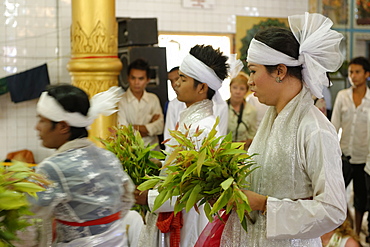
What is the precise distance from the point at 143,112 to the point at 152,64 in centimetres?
65

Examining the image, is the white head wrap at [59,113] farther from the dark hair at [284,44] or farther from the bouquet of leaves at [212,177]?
the dark hair at [284,44]

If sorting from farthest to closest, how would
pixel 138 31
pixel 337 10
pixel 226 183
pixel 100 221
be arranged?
1. pixel 337 10
2. pixel 138 31
3. pixel 100 221
4. pixel 226 183

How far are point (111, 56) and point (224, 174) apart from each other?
3391 mm

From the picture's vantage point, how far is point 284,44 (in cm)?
260

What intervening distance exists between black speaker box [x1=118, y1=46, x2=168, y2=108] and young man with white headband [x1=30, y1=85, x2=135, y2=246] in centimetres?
397

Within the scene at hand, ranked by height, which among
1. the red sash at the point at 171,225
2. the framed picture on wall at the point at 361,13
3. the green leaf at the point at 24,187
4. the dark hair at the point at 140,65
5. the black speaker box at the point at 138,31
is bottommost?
the red sash at the point at 171,225

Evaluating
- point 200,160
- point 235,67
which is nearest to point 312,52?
point 200,160

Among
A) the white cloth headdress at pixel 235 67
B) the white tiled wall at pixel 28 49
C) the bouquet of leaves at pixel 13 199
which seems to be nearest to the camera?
the bouquet of leaves at pixel 13 199

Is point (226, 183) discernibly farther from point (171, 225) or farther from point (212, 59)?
point (212, 59)

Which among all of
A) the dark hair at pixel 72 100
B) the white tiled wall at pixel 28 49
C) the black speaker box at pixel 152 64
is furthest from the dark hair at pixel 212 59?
the black speaker box at pixel 152 64

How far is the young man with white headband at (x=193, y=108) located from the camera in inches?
138

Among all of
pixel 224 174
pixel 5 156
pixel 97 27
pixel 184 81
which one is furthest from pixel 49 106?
pixel 5 156

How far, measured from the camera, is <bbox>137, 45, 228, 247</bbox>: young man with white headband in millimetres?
3508

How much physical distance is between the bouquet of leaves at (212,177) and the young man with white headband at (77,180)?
10.3 inches
